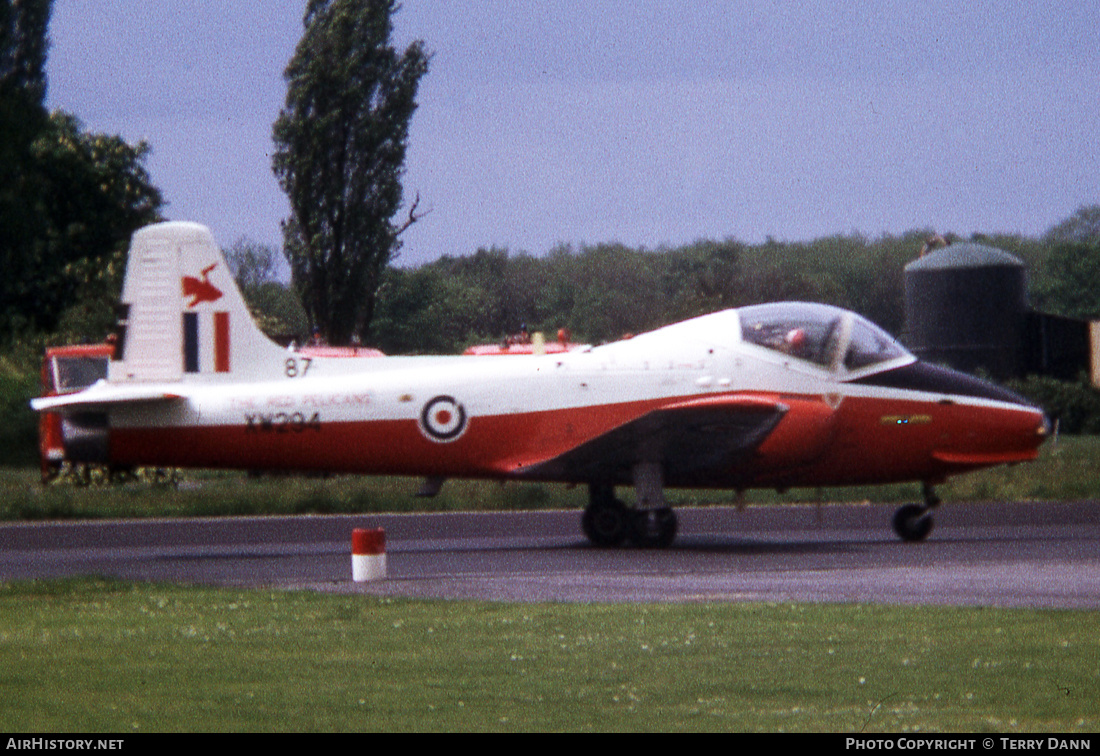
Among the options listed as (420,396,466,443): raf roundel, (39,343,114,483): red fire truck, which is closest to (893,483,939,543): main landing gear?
(420,396,466,443): raf roundel

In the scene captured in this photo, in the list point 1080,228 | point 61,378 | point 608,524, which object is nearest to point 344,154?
point 61,378

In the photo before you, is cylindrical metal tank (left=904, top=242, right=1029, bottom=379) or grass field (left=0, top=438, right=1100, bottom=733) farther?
cylindrical metal tank (left=904, top=242, right=1029, bottom=379)

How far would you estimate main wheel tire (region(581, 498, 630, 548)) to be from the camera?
18.2 m

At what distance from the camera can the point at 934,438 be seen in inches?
709

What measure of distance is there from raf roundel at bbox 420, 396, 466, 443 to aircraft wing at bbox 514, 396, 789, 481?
3.22 feet

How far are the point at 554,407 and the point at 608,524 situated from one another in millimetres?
1685

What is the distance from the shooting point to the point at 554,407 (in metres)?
17.8

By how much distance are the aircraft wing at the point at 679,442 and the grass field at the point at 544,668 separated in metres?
5.46

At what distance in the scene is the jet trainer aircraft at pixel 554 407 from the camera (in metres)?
17.2

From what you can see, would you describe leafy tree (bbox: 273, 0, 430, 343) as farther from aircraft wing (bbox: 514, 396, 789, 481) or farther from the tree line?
aircraft wing (bbox: 514, 396, 789, 481)

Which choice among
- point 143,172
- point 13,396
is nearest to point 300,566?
point 13,396

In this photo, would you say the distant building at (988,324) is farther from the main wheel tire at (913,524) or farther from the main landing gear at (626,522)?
the main landing gear at (626,522)

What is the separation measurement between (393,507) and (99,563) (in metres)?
8.09
